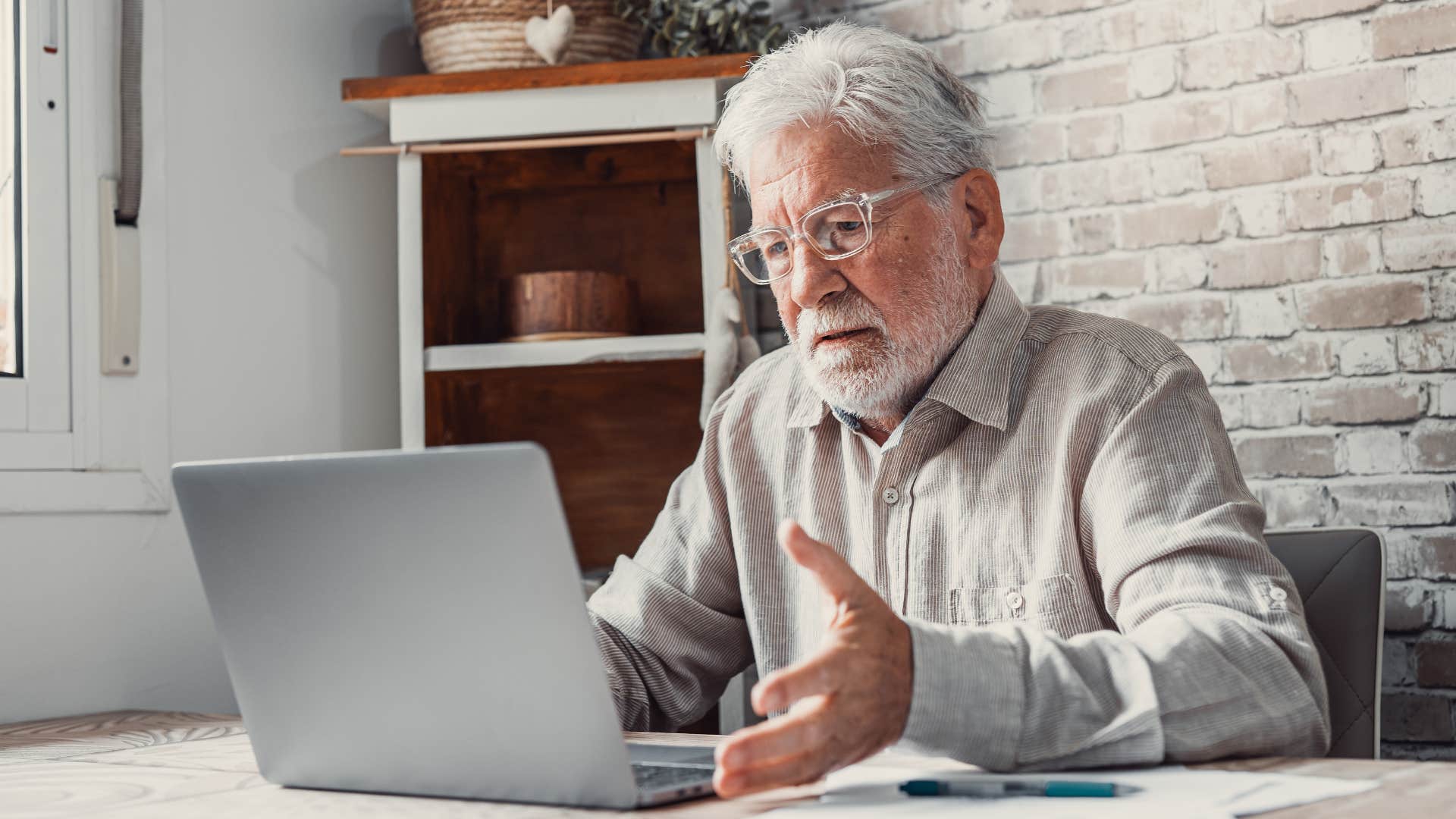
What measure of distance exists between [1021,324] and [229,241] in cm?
133

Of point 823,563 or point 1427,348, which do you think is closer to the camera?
point 823,563

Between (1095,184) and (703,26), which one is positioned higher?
(703,26)

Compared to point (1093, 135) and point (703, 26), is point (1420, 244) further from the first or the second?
point (703, 26)

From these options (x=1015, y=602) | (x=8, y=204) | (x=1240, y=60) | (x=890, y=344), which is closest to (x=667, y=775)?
(x=1015, y=602)

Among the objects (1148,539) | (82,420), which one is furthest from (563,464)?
(1148,539)

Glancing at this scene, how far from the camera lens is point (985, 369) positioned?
1456 millimetres

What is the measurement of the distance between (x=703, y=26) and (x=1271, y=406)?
1152 mm

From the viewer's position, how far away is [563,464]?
2506 millimetres

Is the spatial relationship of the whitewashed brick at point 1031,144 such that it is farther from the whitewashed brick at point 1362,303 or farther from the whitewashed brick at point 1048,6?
the whitewashed brick at point 1362,303

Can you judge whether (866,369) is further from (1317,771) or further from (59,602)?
(59,602)

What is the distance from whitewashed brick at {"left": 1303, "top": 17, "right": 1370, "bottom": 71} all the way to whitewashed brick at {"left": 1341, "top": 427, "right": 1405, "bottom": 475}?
21.9 inches

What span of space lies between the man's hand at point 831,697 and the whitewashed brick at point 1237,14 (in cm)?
163

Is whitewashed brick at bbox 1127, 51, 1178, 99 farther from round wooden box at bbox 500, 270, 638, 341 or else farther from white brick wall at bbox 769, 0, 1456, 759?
round wooden box at bbox 500, 270, 638, 341

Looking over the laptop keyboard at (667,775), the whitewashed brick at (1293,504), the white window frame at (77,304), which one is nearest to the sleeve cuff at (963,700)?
the laptop keyboard at (667,775)
